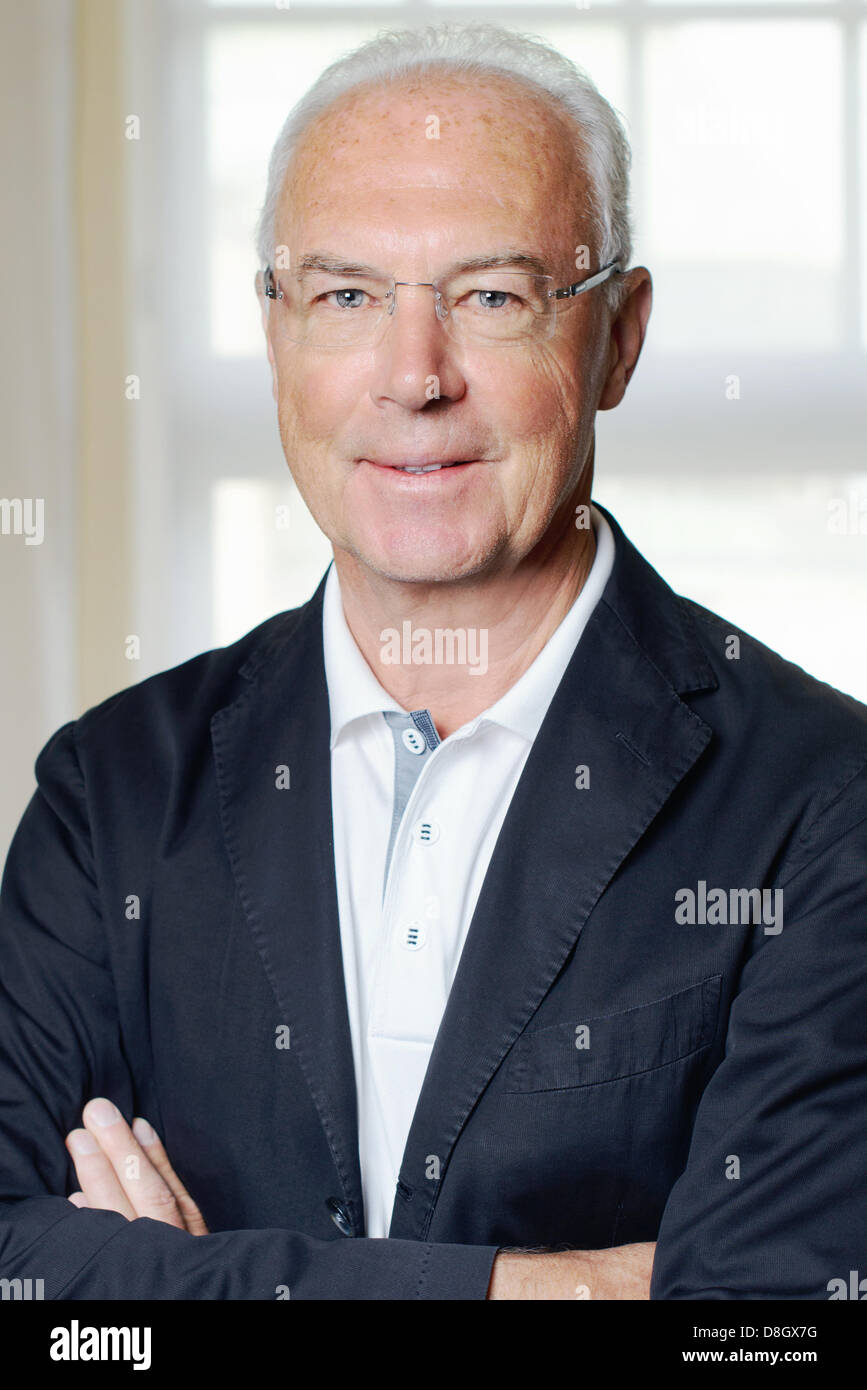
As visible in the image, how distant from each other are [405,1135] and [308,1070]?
12cm

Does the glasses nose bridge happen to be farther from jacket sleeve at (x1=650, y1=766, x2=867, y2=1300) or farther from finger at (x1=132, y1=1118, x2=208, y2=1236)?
finger at (x1=132, y1=1118, x2=208, y2=1236)

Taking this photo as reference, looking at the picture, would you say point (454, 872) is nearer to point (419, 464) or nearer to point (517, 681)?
point (517, 681)

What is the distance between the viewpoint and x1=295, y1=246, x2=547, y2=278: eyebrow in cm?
145

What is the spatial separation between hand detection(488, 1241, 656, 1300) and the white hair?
3.16ft

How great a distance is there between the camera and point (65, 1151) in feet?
4.89

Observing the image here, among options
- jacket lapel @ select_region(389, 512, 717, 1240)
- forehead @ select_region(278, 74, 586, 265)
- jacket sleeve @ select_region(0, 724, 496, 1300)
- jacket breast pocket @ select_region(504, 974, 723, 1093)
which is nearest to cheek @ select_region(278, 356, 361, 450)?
forehead @ select_region(278, 74, 586, 265)

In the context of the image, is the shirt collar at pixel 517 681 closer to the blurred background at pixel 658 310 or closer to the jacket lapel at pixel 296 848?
the jacket lapel at pixel 296 848

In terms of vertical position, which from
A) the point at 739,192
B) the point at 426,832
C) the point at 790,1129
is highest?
the point at 739,192

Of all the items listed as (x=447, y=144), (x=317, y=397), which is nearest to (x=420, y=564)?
(x=317, y=397)

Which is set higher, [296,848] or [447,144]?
[447,144]

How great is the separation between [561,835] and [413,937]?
0.58 ft

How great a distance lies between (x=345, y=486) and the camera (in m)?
1.54

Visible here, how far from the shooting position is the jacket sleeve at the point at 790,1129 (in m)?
1.29

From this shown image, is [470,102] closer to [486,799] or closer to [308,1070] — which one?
[486,799]
